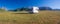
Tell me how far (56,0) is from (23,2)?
0.48 metres

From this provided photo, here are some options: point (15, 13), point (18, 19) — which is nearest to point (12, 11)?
point (15, 13)

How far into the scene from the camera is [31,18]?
1398mm

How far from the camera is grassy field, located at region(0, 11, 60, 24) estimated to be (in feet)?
4.47

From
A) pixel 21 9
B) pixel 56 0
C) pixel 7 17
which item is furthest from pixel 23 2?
pixel 56 0

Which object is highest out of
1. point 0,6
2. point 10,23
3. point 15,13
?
point 0,6

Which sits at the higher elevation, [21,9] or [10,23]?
[21,9]

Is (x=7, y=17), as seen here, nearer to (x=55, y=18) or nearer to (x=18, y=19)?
(x=18, y=19)

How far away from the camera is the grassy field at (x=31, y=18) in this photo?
136 cm

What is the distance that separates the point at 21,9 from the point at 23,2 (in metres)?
0.11

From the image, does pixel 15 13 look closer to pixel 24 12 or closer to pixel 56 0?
pixel 24 12

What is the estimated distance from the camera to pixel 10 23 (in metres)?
1.37

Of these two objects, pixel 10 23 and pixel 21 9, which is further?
pixel 21 9

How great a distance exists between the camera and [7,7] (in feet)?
4.81

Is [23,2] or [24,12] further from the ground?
[23,2]
